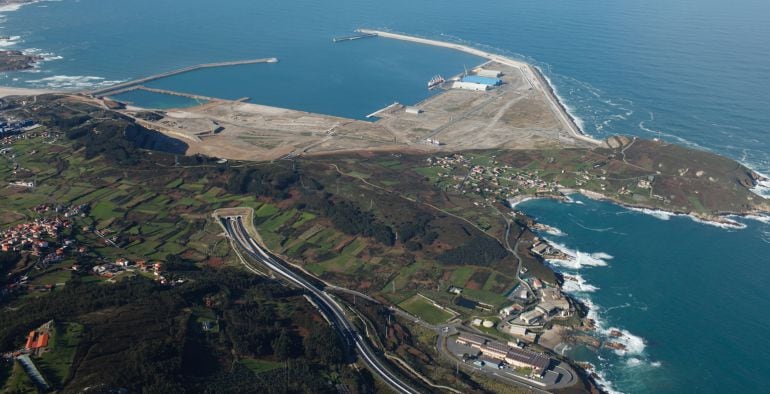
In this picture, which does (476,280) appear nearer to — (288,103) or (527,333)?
(527,333)

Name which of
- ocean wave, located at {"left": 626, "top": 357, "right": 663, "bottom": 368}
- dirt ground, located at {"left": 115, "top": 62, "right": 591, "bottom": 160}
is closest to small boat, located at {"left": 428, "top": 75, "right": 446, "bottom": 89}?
dirt ground, located at {"left": 115, "top": 62, "right": 591, "bottom": 160}

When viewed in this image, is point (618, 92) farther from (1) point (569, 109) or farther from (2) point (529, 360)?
(2) point (529, 360)

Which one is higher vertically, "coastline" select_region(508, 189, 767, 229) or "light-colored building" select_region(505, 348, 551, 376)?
"coastline" select_region(508, 189, 767, 229)

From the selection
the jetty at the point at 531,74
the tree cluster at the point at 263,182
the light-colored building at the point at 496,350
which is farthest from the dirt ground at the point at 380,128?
the light-colored building at the point at 496,350

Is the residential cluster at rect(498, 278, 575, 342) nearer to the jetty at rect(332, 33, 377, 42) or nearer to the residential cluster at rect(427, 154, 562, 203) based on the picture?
the residential cluster at rect(427, 154, 562, 203)

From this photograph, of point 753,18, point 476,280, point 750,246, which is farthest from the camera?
point 753,18

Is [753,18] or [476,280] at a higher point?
[753,18]

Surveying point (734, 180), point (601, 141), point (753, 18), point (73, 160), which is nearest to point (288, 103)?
point (73, 160)

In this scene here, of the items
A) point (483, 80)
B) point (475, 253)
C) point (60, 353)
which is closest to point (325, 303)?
point (475, 253)
